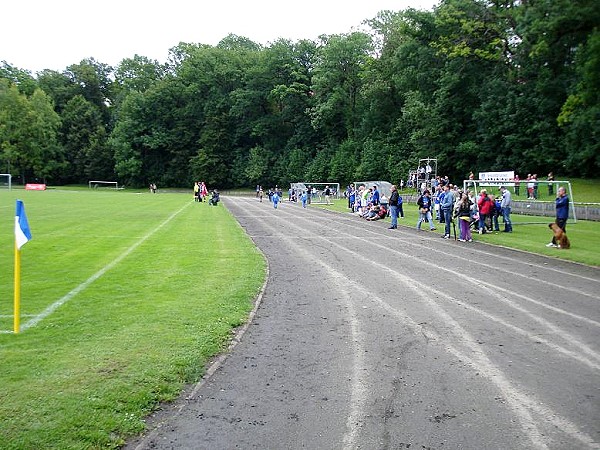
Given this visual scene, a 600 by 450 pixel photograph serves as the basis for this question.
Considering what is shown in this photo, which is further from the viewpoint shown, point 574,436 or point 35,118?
point 35,118

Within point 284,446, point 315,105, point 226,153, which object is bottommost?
Result: point 284,446

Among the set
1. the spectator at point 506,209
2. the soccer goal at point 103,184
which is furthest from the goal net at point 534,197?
the soccer goal at point 103,184

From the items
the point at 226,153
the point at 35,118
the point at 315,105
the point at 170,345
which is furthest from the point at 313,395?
the point at 35,118

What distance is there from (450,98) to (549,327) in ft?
173

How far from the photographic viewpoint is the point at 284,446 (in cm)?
403

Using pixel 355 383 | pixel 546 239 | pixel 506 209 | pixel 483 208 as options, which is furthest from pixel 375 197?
pixel 355 383

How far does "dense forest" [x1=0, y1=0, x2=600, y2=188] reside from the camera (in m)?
48.5

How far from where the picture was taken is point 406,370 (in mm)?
5680

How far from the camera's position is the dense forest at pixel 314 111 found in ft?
159

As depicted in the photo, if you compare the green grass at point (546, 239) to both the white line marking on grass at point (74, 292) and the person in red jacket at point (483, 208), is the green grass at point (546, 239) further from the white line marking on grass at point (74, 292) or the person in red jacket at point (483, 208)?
the white line marking on grass at point (74, 292)

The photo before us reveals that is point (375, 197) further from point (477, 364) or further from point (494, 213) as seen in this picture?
point (477, 364)

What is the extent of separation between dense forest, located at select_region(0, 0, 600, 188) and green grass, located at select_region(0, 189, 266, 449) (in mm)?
31187

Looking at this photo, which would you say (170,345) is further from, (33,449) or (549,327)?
(549,327)

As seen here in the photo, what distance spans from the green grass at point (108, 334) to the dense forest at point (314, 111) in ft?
102
